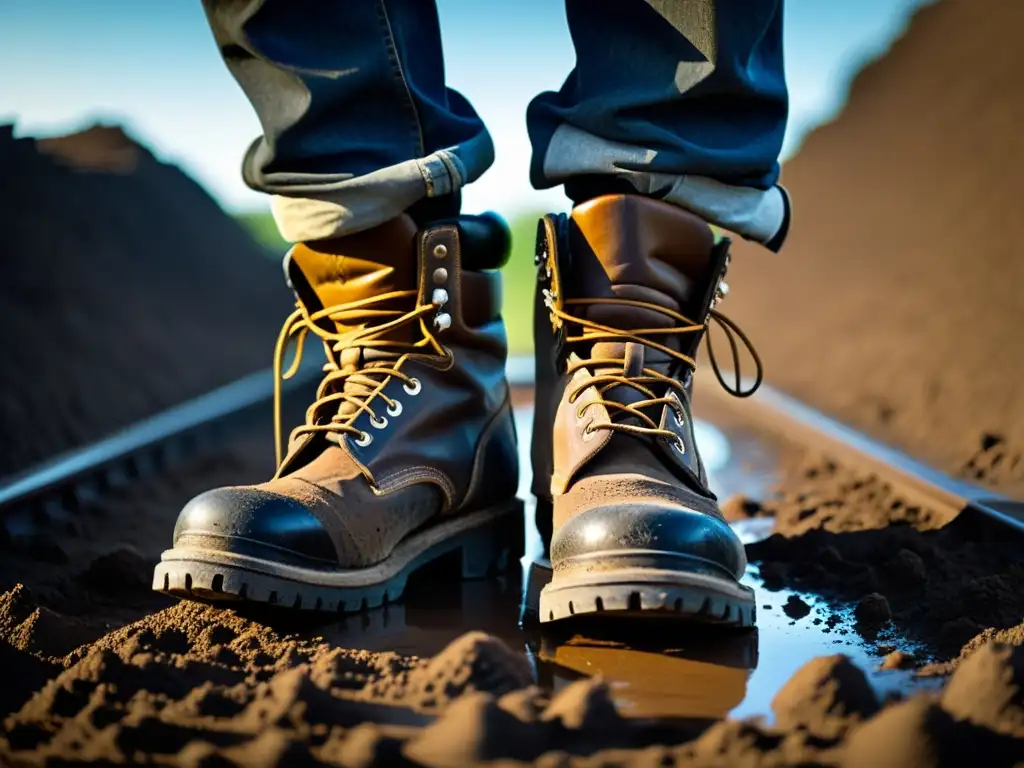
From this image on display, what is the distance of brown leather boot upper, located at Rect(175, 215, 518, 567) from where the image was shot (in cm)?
117

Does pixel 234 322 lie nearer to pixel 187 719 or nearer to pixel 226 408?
pixel 226 408

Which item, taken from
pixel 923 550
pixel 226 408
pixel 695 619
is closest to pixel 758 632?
pixel 695 619

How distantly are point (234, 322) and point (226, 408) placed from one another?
1809 mm

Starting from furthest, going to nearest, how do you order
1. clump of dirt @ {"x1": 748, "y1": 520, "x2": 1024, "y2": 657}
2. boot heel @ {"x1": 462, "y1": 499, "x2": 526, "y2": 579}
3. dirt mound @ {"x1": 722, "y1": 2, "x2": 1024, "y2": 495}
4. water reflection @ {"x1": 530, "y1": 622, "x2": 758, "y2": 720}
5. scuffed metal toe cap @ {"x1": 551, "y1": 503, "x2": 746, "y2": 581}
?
1. dirt mound @ {"x1": 722, "y1": 2, "x2": 1024, "y2": 495}
2. boot heel @ {"x1": 462, "y1": 499, "x2": 526, "y2": 579}
3. clump of dirt @ {"x1": 748, "y1": 520, "x2": 1024, "y2": 657}
4. scuffed metal toe cap @ {"x1": 551, "y1": 503, "x2": 746, "y2": 581}
5. water reflection @ {"x1": 530, "y1": 622, "x2": 758, "y2": 720}

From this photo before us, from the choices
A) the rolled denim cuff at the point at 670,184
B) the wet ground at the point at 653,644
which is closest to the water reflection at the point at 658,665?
the wet ground at the point at 653,644

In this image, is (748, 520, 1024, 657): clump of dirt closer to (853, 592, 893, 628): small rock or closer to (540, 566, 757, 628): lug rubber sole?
(853, 592, 893, 628): small rock

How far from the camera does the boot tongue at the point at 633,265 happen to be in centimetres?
121

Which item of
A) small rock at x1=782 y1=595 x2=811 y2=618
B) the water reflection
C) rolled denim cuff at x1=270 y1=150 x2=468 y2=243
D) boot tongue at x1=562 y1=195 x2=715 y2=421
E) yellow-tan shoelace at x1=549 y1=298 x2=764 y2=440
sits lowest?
the water reflection

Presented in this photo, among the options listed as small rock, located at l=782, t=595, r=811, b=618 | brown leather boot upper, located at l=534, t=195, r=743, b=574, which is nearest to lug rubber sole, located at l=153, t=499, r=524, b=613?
brown leather boot upper, located at l=534, t=195, r=743, b=574

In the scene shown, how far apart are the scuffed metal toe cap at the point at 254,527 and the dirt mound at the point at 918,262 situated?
48.6 inches

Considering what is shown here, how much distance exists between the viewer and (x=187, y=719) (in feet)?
2.68

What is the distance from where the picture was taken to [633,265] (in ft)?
3.99

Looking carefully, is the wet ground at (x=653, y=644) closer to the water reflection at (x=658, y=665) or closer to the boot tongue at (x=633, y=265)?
the water reflection at (x=658, y=665)

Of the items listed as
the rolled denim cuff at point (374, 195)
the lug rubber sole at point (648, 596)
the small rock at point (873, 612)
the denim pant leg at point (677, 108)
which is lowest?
the lug rubber sole at point (648, 596)
